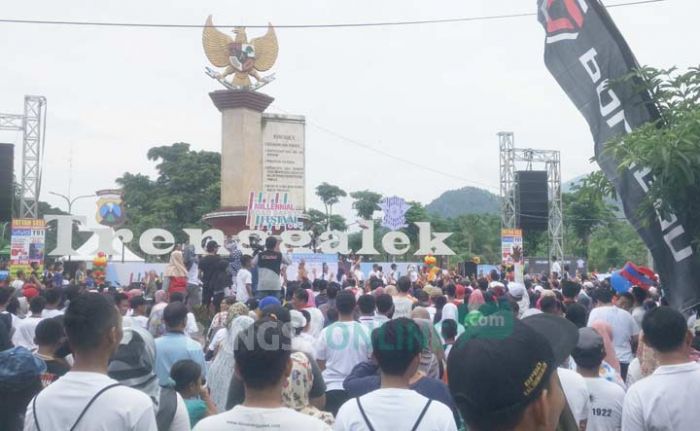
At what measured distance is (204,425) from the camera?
284cm

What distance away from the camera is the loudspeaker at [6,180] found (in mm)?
25188

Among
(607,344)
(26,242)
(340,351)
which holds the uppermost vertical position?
(26,242)

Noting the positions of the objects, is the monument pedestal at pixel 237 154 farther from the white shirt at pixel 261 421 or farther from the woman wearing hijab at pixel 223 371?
the white shirt at pixel 261 421

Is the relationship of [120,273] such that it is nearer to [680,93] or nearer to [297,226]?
[297,226]

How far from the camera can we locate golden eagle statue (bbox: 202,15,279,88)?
35.9m

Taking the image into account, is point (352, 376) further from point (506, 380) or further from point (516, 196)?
point (516, 196)

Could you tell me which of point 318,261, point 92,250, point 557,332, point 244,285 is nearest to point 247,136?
point 92,250

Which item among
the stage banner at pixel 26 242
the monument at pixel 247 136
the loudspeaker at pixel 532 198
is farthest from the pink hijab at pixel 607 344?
the monument at pixel 247 136

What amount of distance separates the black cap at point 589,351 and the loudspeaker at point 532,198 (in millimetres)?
27563

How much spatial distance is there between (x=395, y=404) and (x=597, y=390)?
1705 millimetres

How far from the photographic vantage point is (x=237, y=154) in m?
34.9

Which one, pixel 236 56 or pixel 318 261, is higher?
pixel 236 56

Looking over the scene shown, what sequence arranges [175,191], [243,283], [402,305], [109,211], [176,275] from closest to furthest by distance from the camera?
[402,305], [243,283], [176,275], [109,211], [175,191]

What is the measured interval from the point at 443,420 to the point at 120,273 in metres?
26.7
